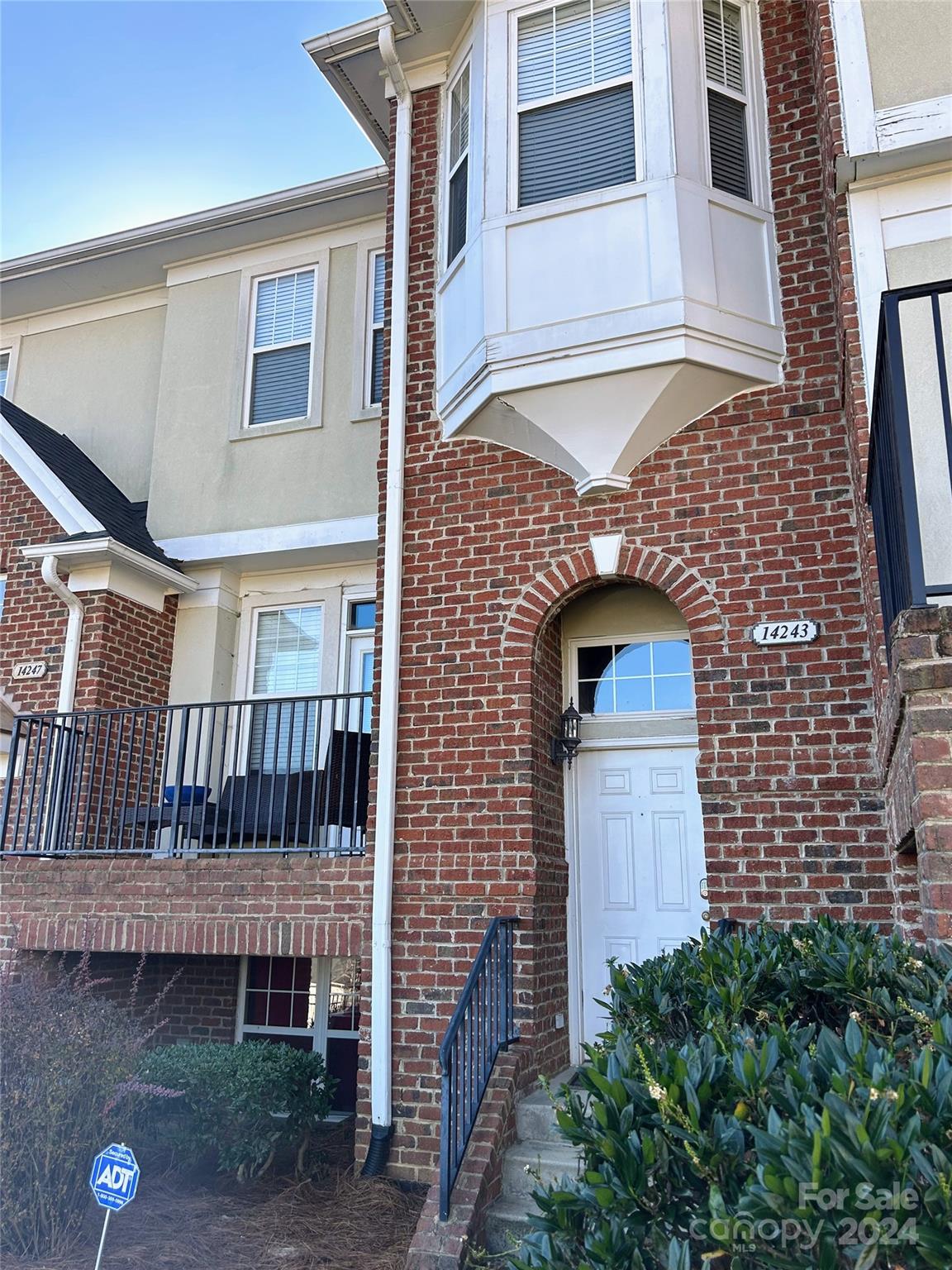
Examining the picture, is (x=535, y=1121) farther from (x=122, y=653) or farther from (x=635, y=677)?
(x=122, y=653)

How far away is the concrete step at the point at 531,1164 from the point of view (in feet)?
16.3

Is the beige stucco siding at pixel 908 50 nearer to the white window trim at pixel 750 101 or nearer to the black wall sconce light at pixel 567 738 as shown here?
the white window trim at pixel 750 101

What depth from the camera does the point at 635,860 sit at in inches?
251

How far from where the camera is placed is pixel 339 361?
29.9 feet

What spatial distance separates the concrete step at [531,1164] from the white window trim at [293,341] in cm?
619

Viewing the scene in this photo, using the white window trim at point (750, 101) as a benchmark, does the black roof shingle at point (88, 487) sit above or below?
below

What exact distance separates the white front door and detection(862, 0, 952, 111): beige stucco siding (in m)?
3.98

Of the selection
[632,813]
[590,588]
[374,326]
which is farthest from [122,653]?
[632,813]

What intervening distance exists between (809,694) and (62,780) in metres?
5.53

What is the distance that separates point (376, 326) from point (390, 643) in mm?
3924

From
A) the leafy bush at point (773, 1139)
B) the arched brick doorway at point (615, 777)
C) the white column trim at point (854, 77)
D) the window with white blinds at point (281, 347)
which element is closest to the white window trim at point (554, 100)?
Result: the white column trim at point (854, 77)

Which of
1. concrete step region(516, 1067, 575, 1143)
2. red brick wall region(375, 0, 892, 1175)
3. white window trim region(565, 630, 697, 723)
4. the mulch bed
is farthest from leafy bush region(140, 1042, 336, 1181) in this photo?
white window trim region(565, 630, 697, 723)

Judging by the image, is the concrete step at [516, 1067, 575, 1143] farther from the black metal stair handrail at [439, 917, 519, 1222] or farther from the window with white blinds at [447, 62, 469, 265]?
the window with white blinds at [447, 62, 469, 265]

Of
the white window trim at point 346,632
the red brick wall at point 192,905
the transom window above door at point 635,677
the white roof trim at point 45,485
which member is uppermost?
the white roof trim at point 45,485
